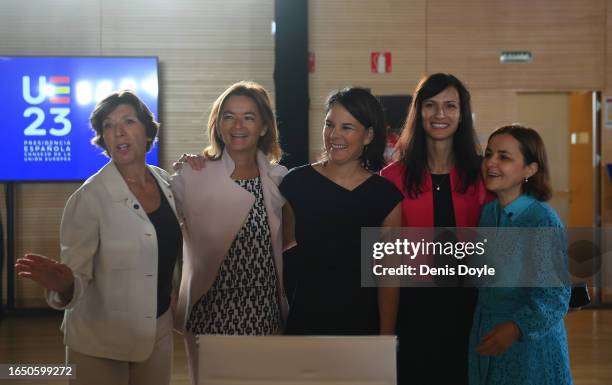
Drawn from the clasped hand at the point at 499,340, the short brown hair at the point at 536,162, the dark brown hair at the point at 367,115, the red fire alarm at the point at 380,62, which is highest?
the red fire alarm at the point at 380,62

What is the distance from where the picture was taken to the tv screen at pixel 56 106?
5.49 metres

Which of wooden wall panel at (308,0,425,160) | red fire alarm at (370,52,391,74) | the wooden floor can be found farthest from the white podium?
red fire alarm at (370,52,391,74)

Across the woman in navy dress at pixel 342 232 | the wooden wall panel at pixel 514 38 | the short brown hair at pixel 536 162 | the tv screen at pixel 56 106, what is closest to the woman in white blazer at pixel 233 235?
the woman in navy dress at pixel 342 232

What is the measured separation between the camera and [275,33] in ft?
19.0

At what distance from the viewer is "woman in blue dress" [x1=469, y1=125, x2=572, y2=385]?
1496 millimetres

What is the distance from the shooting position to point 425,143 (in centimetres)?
199

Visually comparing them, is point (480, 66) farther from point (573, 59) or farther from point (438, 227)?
point (438, 227)

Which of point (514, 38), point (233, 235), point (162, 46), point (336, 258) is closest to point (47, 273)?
point (233, 235)

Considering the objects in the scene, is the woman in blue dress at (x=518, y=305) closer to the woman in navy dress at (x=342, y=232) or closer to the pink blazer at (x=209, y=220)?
the woman in navy dress at (x=342, y=232)

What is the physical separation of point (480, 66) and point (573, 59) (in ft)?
2.85

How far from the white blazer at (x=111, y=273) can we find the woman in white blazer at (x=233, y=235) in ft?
0.93

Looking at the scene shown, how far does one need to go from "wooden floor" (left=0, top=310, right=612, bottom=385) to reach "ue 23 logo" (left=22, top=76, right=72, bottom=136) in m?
1.62

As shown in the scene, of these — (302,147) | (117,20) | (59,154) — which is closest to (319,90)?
(302,147)

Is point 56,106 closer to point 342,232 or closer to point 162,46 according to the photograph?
point 162,46
